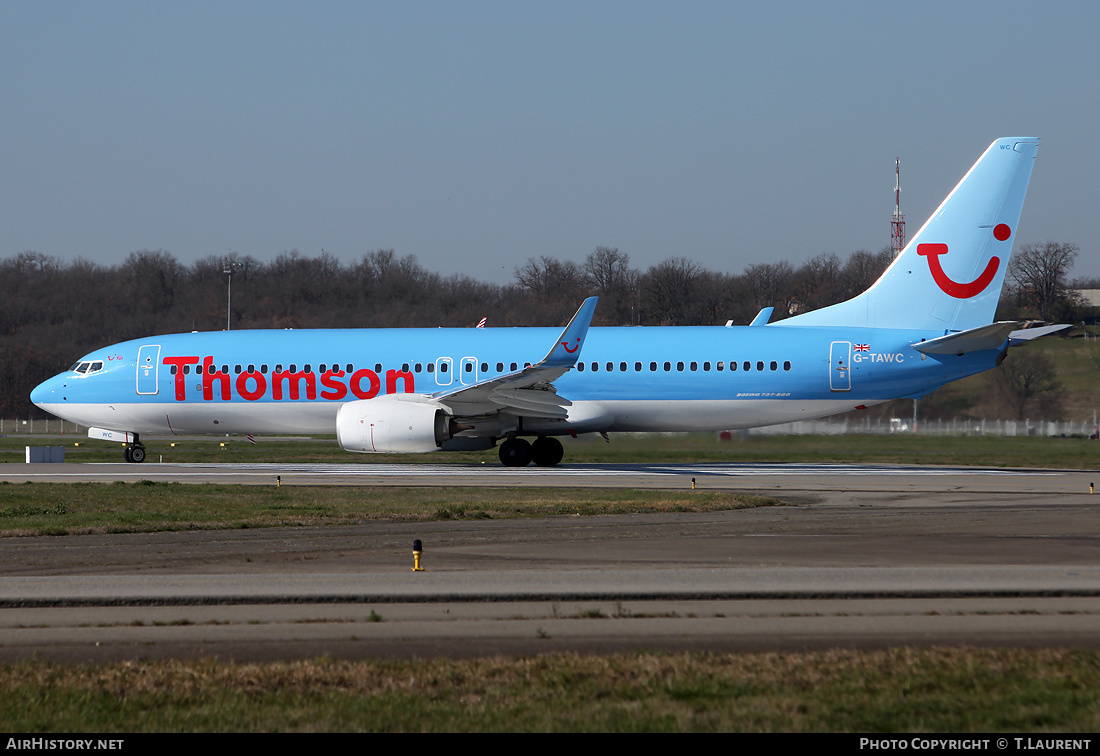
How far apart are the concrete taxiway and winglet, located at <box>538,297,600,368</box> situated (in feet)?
30.6

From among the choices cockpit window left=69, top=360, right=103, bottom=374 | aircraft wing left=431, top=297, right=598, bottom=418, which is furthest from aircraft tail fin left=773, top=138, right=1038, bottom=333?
cockpit window left=69, top=360, right=103, bottom=374

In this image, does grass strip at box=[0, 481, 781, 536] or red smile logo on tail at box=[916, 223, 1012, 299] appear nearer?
grass strip at box=[0, 481, 781, 536]

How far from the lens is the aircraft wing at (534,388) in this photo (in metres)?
25.8

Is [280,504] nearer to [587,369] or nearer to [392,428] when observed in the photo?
[392,428]

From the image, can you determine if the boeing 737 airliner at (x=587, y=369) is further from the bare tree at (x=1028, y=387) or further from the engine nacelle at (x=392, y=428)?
the bare tree at (x=1028, y=387)

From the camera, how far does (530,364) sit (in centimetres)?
2939

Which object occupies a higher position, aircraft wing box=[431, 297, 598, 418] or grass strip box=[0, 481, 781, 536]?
aircraft wing box=[431, 297, 598, 418]

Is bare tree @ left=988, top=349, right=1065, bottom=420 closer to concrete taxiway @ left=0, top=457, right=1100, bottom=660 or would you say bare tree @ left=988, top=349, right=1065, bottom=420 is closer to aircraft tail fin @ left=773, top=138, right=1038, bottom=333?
aircraft tail fin @ left=773, top=138, right=1038, bottom=333

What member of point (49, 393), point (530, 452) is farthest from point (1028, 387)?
point (49, 393)

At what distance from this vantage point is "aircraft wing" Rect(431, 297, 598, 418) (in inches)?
1014

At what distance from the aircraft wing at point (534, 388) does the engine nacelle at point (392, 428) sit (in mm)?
1024

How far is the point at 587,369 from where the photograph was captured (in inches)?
1140

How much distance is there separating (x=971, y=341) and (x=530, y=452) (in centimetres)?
1203
